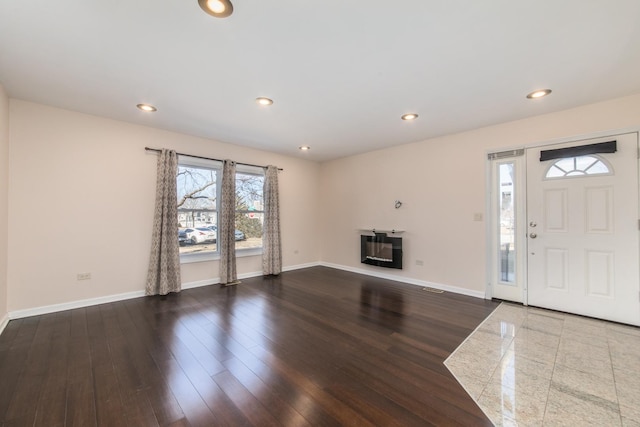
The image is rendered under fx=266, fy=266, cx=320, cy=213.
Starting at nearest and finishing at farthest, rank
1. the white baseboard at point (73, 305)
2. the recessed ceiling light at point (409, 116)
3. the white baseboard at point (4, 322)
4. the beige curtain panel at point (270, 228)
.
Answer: the white baseboard at point (4, 322), the white baseboard at point (73, 305), the recessed ceiling light at point (409, 116), the beige curtain panel at point (270, 228)

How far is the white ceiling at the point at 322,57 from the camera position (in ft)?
5.80

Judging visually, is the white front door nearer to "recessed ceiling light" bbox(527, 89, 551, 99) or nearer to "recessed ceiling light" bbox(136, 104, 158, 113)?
"recessed ceiling light" bbox(527, 89, 551, 99)

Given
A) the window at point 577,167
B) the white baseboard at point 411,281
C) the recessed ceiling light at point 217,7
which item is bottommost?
the white baseboard at point 411,281

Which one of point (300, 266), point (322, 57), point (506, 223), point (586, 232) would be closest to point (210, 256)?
point (300, 266)

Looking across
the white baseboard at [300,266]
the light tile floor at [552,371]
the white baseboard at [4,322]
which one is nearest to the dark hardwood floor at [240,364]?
the white baseboard at [4,322]

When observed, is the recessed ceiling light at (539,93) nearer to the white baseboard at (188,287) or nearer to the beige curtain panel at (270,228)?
the white baseboard at (188,287)

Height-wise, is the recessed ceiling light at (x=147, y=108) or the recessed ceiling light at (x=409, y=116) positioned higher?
the recessed ceiling light at (x=147, y=108)

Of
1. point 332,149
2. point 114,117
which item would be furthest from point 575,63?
point 114,117

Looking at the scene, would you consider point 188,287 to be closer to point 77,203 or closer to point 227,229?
point 227,229

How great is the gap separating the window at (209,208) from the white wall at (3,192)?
71.6 inches

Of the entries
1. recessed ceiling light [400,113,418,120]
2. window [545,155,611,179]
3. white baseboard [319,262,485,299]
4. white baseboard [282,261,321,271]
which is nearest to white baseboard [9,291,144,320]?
white baseboard [282,261,321,271]

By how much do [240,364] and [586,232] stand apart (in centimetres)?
412

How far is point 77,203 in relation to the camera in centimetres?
348

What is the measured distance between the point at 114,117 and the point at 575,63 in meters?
5.23
